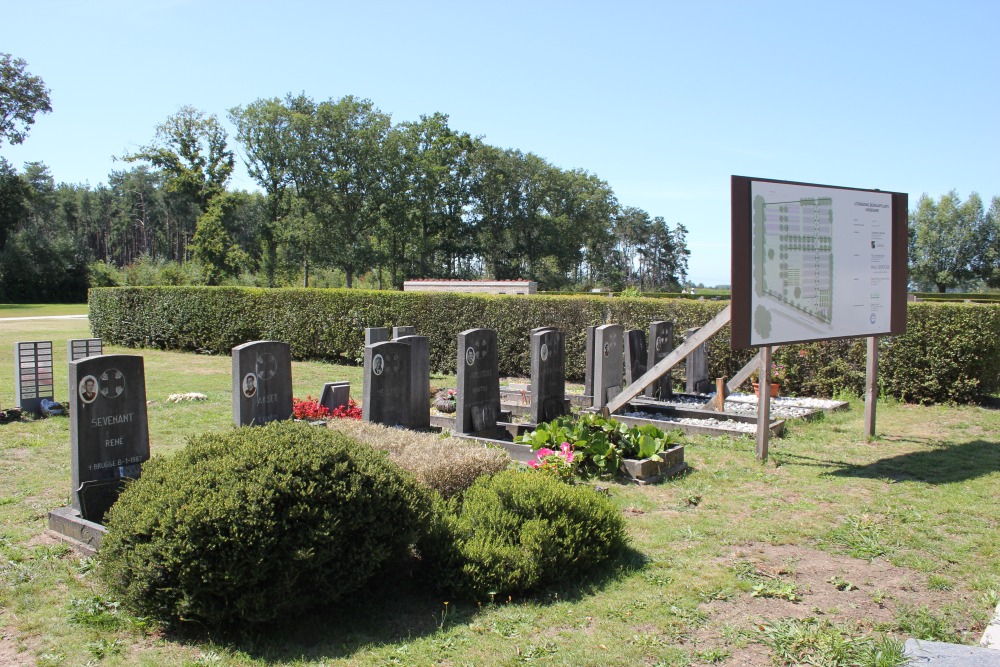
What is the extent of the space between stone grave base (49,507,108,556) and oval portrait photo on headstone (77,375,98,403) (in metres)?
0.91

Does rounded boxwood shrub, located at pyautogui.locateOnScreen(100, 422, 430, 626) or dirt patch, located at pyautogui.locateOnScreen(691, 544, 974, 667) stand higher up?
rounded boxwood shrub, located at pyautogui.locateOnScreen(100, 422, 430, 626)

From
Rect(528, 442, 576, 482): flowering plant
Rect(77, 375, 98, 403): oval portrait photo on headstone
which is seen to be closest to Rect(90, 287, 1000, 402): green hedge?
Rect(528, 442, 576, 482): flowering plant

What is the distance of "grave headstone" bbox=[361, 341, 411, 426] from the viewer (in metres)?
8.67

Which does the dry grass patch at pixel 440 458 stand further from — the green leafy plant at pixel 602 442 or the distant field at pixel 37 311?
the distant field at pixel 37 311

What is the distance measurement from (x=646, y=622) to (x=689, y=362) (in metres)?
9.87

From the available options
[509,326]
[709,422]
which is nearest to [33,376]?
[509,326]

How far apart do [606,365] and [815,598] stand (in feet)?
22.2

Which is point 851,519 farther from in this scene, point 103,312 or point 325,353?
point 103,312

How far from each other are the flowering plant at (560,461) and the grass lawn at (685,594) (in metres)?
0.48

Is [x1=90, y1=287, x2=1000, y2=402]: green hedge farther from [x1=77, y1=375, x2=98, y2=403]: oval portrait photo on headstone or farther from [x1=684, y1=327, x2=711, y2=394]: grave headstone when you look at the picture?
[x1=77, y1=375, x2=98, y2=403]: oval portrait photo on headstone

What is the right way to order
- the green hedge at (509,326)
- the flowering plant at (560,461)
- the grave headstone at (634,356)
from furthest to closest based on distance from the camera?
1. the grave headstone at (634,356)
2. the green hedge at (509,326)
3. the flowering plant at (560,461)

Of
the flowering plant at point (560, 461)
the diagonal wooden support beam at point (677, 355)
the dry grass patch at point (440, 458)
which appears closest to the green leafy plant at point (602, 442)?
the flowering plant at point (560, 461)

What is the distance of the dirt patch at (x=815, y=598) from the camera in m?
4.08

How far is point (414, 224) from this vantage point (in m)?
49.6
